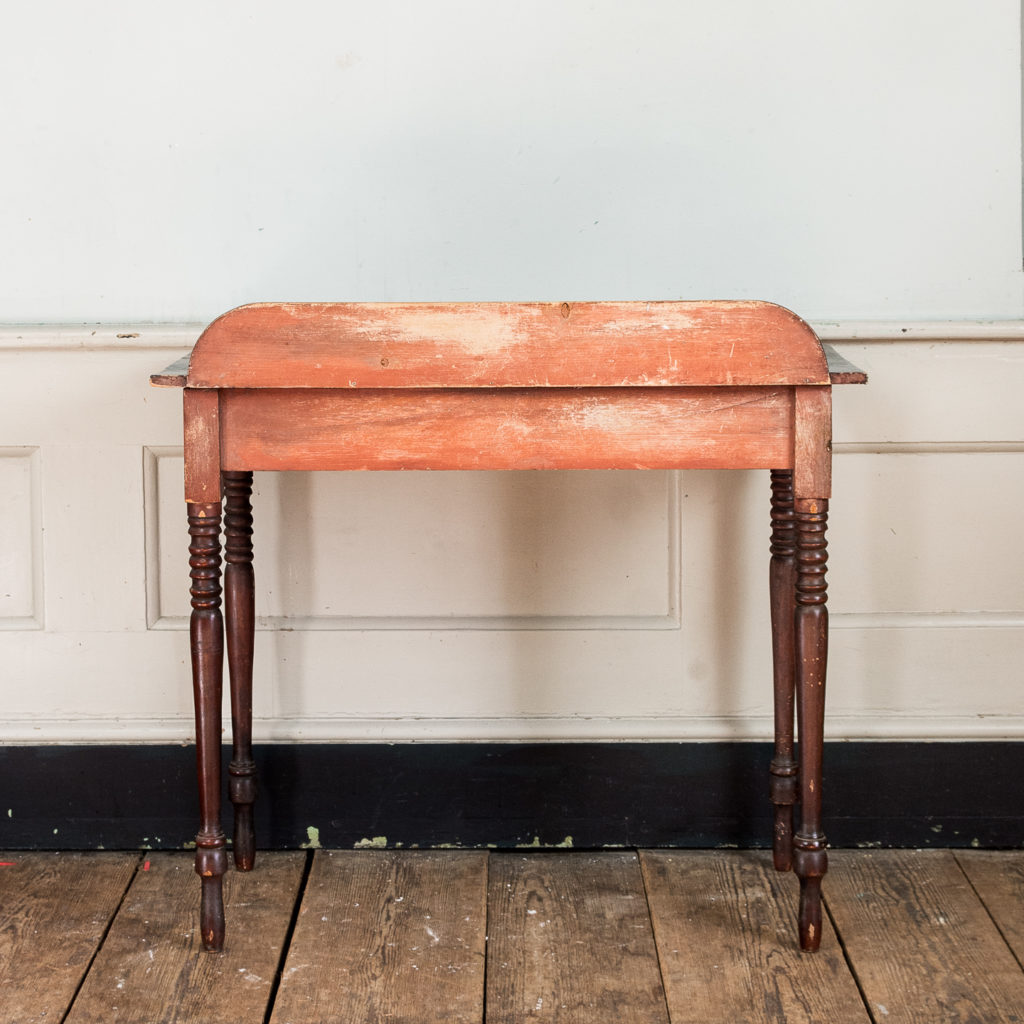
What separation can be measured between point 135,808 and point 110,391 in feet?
2.34

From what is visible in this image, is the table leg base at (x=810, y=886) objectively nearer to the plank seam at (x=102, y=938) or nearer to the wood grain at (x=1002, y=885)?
the wood grain at (x=1002, y=885)

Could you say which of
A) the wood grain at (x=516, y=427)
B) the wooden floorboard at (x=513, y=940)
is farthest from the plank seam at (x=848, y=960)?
the wood grain at (x=516, y=427)

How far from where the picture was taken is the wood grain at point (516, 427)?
4.44 feet

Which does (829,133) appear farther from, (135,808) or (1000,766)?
(135,808)

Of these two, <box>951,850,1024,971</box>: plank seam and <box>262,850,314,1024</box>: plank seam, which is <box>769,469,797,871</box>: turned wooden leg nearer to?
<box>951,850,1024,971</box>: plank seam

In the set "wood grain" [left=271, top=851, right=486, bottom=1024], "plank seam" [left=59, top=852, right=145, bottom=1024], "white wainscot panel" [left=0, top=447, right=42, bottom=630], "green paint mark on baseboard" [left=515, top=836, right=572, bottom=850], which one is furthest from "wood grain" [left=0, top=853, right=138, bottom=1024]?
"green paint mark on baseboard" [left=515, top=836, right=572, bottom=850]

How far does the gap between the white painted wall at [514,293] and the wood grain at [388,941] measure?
0.23 metres

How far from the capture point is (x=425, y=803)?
6.13ft

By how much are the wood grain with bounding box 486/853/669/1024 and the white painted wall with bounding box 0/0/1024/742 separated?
237 mm

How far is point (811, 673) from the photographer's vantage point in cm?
143

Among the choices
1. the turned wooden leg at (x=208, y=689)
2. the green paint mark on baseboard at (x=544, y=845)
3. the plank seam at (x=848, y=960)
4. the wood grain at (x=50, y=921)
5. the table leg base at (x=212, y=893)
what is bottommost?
the plank seam at (x=848, y=960)

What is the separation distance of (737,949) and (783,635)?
0.47 meters

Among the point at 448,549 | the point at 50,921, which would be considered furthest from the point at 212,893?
the point at 448,549

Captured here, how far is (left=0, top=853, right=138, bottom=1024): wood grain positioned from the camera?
4.63 feet
